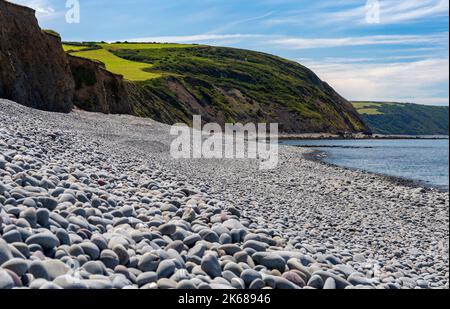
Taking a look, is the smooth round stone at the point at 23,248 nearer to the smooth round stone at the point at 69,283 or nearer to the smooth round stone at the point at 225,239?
the smooth round stone at the point at 69,283

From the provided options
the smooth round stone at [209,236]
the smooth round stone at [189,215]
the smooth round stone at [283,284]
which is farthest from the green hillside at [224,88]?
the smooth round stone at [283,284]

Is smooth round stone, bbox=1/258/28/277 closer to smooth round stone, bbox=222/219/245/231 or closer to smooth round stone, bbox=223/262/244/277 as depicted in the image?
smooth round stone, bbox=223/262/244/277

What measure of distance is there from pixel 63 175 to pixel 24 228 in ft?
11.4

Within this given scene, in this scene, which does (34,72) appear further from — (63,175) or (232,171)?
(63,175)

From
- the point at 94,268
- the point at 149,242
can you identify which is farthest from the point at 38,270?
the point at 149,242

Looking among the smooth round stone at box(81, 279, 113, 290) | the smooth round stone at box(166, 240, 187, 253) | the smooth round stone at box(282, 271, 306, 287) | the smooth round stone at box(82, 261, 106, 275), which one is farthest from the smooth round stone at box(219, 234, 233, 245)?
the smooth round stone at box(81, 279, 113, 290)

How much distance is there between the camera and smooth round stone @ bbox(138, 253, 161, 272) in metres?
5.28

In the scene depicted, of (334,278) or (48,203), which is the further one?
(48,203)

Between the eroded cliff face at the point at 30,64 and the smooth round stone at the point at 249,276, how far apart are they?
109 feet

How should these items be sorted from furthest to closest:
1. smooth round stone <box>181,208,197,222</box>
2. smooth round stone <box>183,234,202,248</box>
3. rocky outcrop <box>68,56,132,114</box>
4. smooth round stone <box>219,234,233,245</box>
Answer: rocky outcrop <box>68,56,132,114</box>, smooth round stone <box>181,208,197,222</box>, smooth round stone <box>219,234,233,245</box>, smooth round stone <box>183,234,202,248</box>

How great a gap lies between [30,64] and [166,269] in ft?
126

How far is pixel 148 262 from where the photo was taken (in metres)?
5.32

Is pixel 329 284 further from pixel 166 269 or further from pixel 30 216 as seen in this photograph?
pixel 30 216

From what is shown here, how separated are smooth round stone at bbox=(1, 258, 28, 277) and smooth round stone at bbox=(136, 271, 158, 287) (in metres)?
1.14
